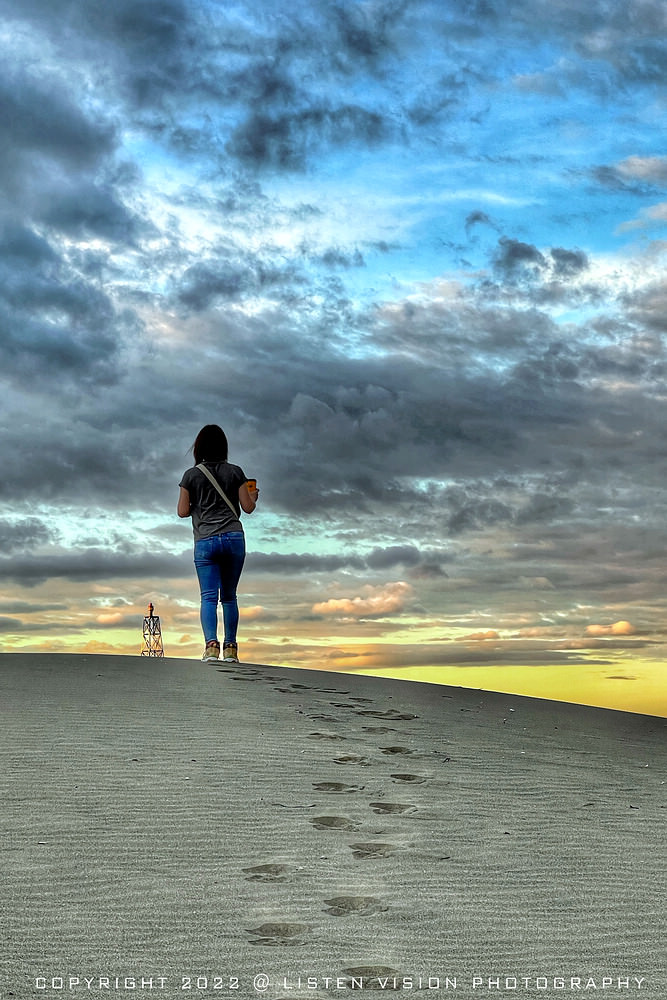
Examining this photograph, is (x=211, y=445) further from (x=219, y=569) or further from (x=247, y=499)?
(x=219, y=569)

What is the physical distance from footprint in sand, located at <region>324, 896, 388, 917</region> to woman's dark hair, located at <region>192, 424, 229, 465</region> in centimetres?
713

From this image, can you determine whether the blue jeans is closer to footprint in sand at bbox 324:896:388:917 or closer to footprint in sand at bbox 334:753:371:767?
footprint in sand at bbox 334:753:371:767

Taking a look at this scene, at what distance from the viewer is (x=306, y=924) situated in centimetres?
421

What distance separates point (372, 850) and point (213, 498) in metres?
6.16

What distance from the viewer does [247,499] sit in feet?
36.0

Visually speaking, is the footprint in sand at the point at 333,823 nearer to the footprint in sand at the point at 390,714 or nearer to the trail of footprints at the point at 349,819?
the trail of footprints at the point at 349,819

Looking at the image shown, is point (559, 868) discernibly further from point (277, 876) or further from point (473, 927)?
point (277, 876)

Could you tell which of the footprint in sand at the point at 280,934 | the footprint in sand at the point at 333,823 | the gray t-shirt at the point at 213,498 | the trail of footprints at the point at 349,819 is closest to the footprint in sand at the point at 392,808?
the trail of footprints at the point at 349,819

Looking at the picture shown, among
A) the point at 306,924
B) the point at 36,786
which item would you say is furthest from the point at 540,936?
the point at 36,786

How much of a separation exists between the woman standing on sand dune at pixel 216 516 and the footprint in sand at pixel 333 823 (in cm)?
521

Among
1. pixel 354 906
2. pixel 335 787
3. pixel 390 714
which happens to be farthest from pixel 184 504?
pixel 354 906

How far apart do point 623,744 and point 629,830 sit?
3710 millimetres

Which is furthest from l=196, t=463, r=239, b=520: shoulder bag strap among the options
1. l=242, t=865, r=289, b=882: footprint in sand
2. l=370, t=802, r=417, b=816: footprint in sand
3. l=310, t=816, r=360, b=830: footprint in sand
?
l=242, t=865, r=289, b=882: footprint in sand

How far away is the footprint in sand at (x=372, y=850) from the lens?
510cm
